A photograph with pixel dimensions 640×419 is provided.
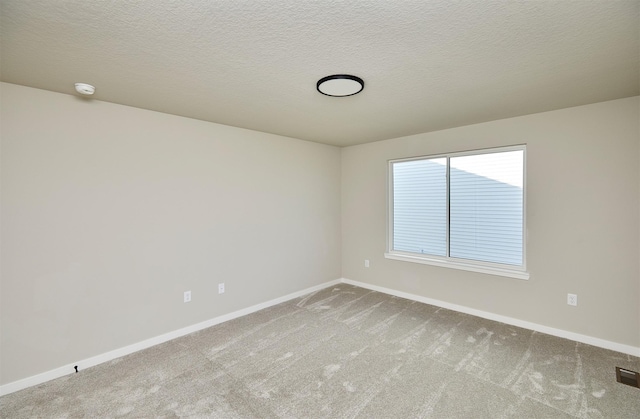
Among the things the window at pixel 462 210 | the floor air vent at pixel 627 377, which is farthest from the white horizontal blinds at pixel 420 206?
the floor air vent at pixel 627 377

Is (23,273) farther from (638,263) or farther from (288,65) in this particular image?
(638,263)

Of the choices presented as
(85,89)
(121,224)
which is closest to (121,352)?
(121,224)

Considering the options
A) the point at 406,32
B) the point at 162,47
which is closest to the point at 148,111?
the point at 162,47

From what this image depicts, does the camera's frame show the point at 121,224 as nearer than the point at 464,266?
Yes

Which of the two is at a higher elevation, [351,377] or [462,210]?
[462,210]

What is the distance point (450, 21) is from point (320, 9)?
0.67 metres

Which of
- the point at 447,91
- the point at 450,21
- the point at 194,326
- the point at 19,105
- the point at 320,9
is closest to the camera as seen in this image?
the point at 320,9

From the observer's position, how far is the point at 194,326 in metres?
3.24

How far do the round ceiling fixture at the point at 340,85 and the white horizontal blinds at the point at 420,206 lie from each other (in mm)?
2154

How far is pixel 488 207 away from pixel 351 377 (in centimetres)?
257

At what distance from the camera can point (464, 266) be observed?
12.1 feet

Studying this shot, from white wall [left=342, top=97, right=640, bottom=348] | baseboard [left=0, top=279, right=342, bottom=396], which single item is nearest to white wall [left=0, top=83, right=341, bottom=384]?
baseboard [left=0, top=279, right=342, bottom=396]

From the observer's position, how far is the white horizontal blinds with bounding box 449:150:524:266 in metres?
3.36

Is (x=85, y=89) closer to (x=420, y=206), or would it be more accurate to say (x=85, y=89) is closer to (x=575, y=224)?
(x=420, y=206)
